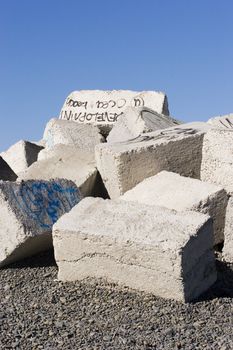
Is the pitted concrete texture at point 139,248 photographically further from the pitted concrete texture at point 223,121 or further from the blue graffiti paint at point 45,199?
the pitted concrete texture at point 223,121

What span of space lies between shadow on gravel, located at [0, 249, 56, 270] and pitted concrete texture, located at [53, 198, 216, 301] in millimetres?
459

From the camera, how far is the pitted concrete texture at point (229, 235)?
5770 mm

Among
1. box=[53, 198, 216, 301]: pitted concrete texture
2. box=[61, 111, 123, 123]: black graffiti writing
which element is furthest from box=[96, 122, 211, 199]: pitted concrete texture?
box=[61, 111, 123, 123]: black graffiti writing

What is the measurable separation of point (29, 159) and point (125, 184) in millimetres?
2922

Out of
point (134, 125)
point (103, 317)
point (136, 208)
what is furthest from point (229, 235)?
point (134, 125)

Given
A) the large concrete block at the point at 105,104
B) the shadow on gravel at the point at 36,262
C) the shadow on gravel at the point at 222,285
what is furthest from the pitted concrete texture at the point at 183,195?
the large concrete block at the point at 105,104

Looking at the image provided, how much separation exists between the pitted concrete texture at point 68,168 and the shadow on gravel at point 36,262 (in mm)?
858

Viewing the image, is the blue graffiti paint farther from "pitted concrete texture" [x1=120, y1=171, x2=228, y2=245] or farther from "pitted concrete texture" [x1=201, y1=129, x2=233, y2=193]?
"pitted concrete texture" [x1=201, y1=129, x2=233, y2=193]

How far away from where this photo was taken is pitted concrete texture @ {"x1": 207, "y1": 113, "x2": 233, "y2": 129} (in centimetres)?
748

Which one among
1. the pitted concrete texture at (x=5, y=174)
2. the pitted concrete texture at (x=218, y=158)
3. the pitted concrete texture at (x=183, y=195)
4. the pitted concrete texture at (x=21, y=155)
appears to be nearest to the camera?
the pitted concrete texture at (x=183, y=195)

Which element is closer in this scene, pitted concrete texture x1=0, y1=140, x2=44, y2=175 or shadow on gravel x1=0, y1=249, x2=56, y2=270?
shadow on gravel x1=0, y1=249, x2=56, y2=270

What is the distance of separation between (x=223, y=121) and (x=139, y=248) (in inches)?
124

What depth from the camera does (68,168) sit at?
6.96 m

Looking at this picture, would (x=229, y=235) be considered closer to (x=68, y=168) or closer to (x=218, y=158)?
(x=218, y=158)
